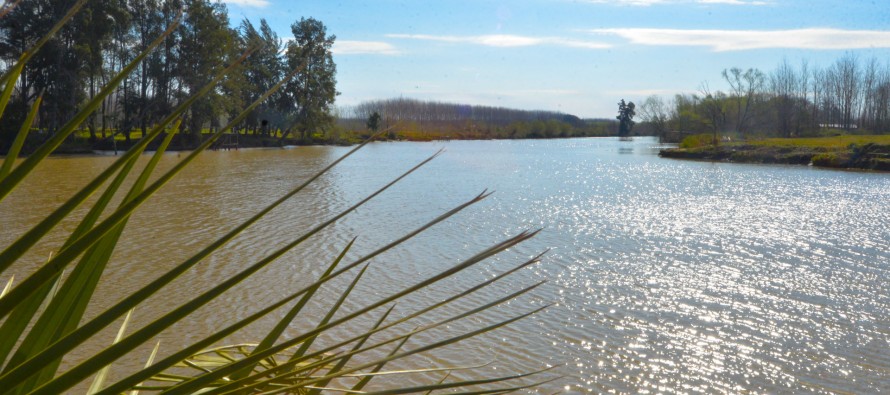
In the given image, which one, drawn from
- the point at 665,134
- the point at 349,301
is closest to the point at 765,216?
the point at 349,301

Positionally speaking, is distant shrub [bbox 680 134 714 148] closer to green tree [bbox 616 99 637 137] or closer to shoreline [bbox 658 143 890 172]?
shoreline [bbox 658 143 890 172]

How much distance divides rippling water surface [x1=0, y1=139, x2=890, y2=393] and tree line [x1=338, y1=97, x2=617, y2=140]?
48.5m

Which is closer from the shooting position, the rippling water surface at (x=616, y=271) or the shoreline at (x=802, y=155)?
the rippling water surface at (x=616, y=271)

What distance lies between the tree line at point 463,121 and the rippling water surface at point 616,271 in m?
48.5

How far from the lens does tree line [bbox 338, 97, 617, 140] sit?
73438 mm

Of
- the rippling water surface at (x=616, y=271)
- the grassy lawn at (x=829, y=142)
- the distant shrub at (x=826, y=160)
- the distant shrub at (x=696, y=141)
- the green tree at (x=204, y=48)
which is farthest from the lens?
the distant shrub at (x=696, y=141)

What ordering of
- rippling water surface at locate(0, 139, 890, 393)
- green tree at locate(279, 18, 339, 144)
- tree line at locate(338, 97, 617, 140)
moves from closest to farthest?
rippling water surface at locate(0, 139, 890, 393) → green tree at locate(279, 18, 339, 144) → tree line at locate(338, 97, 617, 140)

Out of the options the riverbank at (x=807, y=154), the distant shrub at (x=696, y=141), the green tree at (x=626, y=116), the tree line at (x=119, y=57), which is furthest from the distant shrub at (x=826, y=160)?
the green tree at (x=626, y=116)

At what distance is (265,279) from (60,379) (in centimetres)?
578

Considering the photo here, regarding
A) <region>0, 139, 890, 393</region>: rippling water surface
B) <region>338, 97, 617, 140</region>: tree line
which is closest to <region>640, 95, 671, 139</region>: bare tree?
<region>338, 97, 617, 140</region>: tree line

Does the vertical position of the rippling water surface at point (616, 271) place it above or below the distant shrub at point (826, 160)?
below

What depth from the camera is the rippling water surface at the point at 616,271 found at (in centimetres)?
435

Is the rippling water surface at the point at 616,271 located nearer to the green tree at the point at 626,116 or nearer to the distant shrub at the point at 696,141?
the distant shrub at the point at 696,141

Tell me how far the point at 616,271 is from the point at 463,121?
8699 cm
